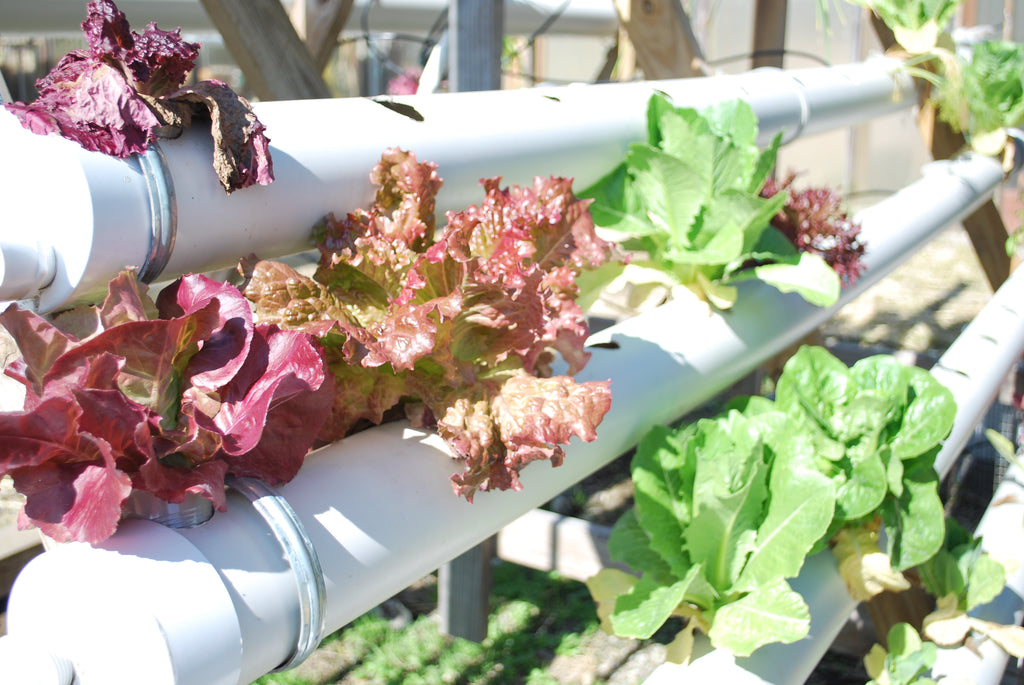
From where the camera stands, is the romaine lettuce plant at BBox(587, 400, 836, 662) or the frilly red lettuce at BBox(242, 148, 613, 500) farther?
the romaine lettuce plant at BBox(587, 400, 836, 662)

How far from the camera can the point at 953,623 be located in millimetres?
1219

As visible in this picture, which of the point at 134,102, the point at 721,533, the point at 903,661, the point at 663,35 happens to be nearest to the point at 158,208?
the point at 134,102

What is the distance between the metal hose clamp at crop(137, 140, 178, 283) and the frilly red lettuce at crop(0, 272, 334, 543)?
0.08ft

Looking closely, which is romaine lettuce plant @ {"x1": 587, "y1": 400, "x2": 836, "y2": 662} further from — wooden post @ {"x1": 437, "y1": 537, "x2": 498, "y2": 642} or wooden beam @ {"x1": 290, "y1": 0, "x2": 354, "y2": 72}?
wooden beam @ {"x1": 290, "y1": 0, "x2": 354, "y2": 72}

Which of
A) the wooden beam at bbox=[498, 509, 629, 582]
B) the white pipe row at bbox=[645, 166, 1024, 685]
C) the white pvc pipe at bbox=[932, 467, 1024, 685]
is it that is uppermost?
the white pipe row at bbox=[645, 166, 1024, 685]

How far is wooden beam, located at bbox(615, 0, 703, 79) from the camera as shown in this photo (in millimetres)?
2066

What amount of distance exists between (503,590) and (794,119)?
129 centimetres

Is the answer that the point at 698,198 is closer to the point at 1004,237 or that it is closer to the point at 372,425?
the point at 372,425

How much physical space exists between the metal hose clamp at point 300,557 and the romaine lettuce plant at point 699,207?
67 cm

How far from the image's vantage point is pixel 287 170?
800mm

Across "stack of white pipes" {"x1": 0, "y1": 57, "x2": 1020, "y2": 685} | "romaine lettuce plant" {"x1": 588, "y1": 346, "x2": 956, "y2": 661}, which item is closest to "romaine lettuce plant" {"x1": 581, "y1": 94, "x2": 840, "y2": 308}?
"stack of white pipes" {"x1": 0, "y1": 57, "x2": 1020, "y2": 685}

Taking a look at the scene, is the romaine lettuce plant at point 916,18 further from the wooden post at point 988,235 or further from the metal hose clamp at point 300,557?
the metal hose clamp at point 300,557

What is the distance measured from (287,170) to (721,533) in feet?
2.05

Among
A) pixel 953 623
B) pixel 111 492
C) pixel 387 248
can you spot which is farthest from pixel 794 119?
pixel 111 492
